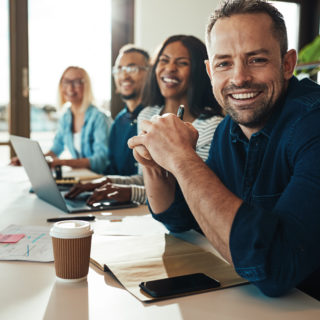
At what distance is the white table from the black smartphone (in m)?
0.02

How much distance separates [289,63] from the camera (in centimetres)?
113

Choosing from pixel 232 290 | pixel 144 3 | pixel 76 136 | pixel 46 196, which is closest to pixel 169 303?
pixel 232 290

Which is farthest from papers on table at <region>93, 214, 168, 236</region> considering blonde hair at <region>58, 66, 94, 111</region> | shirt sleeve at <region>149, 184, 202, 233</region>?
blonde hair at <region>58, 66, 94, 111</region>

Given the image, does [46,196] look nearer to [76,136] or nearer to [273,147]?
[273,147]

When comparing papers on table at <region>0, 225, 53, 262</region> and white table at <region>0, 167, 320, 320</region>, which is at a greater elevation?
white table at <region>0, 167, 320, 320</region>

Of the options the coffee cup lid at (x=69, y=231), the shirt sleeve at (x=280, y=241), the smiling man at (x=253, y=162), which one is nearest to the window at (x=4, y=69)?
the smiling man at (x=253, y=162)

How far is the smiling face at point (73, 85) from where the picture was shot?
3385 mm

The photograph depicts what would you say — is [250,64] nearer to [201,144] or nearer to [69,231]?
[69,231]

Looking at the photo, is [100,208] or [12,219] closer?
[12,219]

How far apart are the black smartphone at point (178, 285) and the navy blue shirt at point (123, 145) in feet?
5.54

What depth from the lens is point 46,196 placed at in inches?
62.3

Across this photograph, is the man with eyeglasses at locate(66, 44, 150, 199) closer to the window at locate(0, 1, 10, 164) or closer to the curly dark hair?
the curly dark hair

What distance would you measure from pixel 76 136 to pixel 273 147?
2.58 m

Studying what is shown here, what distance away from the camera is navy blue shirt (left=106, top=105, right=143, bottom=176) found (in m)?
2.65
